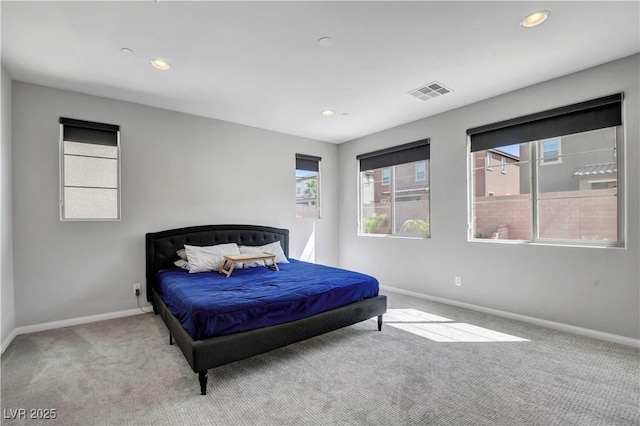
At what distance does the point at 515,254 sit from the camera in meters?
3.51

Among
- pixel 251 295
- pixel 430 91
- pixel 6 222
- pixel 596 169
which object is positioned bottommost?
pixel 251 295

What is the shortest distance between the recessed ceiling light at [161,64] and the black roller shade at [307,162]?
9.03 ft

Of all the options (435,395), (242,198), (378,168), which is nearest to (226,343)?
(435,395)

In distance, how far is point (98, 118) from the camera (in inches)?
139

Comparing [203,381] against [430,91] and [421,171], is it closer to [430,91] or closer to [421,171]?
[430,91]

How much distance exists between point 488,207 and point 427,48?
2278 mm

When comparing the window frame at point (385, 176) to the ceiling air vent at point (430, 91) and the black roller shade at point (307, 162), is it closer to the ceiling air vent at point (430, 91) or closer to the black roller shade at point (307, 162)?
the black roller shade at point (307, 162)

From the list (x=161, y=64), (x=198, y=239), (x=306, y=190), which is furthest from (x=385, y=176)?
(x=161, y=64)

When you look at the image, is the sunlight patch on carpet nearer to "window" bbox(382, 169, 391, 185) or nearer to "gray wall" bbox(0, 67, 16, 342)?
"window" bbox(382, 169, 391, 185)

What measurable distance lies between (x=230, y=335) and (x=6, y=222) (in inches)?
104

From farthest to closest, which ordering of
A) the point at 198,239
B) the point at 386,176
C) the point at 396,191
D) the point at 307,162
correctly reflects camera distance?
the point at 307,162, the point at 386,176, the point at 396,191, the point at 198,239

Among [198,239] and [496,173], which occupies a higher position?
[496,173]

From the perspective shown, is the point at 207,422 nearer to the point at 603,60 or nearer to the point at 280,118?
the point at 280,118

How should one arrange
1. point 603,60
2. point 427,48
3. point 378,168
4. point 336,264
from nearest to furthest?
point 427,48, point 603,60, point 378,168, point 336,264
